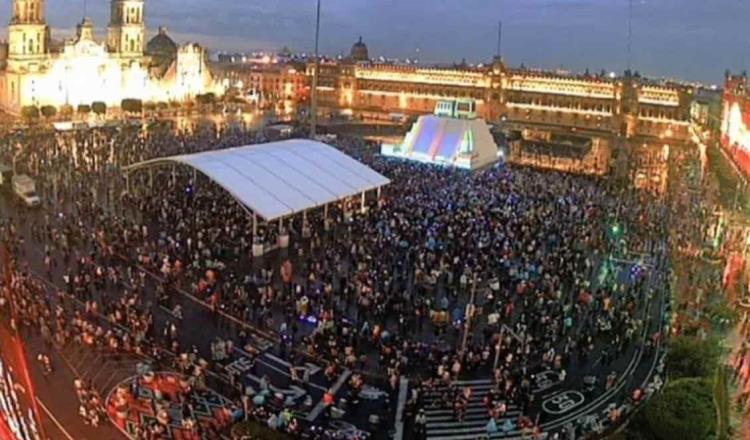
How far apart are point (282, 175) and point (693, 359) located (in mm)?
17966

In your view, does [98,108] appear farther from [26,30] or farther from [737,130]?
[737,130]

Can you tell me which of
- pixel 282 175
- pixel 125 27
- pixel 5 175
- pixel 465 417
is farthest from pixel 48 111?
pixel 465 417

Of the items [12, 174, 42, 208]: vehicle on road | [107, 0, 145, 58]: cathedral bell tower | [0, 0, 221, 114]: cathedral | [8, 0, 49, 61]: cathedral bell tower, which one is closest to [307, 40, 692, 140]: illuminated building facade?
[0, 0, 221, 114]: cathedral

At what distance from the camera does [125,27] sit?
7700cm

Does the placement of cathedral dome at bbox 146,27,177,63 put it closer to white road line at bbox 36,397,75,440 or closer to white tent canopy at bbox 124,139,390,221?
white tent canopy at bbox 124,139,390,221

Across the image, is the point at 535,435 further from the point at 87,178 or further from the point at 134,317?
the point at 87,178

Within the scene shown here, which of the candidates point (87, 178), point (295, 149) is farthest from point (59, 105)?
point (295, 149)

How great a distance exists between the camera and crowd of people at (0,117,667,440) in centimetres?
1869

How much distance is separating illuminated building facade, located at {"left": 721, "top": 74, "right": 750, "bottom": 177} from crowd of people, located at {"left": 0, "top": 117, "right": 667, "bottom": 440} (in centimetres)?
1805

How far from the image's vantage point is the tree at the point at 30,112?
6456cm

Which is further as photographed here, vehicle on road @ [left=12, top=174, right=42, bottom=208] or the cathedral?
the cathedral

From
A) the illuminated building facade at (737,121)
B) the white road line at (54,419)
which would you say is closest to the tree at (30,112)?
the illuminated building facade at (737,121)

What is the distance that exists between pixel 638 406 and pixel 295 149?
68.8ft

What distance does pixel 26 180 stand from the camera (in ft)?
108
